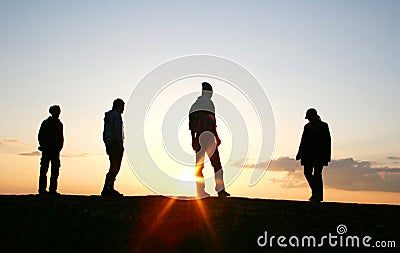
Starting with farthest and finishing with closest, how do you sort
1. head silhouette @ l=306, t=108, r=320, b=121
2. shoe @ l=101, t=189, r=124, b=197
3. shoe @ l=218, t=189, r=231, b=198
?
1. head silhouette @ l=306, t=108, r=320, b=121
2. shoe @ l=101, t=189, r=124, b=197
3. shoe @ l=218, t=189, r=231, b=198

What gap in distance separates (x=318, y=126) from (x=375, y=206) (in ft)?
9.60

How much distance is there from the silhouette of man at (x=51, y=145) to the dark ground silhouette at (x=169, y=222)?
1.72 m

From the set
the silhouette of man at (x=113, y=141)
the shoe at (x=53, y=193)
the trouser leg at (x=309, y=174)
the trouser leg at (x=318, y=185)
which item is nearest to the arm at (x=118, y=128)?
the silhouette of man at (x=113, y=141)

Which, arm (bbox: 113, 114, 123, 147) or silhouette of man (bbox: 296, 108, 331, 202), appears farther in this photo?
silhouette of man (bbox: 296, 108, 331, 202)

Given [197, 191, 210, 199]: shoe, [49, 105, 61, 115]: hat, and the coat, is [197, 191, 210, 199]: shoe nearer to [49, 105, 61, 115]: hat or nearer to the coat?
the coat

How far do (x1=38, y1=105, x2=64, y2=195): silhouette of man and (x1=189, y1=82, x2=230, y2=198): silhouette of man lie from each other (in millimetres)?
3262

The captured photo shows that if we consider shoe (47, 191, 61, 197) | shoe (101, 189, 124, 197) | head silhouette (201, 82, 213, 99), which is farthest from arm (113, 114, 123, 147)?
head silhouette (201, 82, 213, 99)

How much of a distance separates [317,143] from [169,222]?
5.11 m

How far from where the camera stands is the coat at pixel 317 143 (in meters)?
15.3

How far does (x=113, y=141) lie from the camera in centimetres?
1416

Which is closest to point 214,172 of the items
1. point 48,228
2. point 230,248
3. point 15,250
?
point 230,248

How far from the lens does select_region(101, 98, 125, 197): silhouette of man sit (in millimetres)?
14156

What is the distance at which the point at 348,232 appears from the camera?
12000mm

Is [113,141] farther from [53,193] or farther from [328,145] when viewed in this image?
[328,145]
